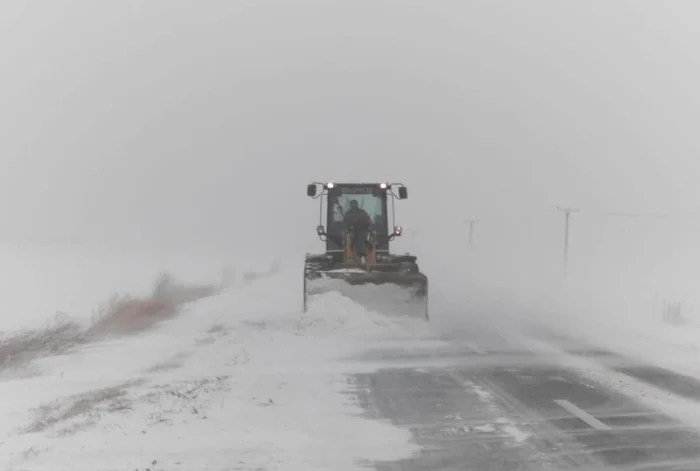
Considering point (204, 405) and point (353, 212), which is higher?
point (353, 212)

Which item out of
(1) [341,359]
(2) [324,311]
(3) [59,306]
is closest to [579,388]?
(1) [341,359]

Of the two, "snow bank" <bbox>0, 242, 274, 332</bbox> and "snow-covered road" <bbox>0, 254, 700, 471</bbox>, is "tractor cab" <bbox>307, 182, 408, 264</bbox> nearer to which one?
"snow-covered road" <bbox>0, 254, 700, 471</bbox>

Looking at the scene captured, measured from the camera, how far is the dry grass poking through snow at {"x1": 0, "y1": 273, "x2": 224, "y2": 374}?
12.9 metres

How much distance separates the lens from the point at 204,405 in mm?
7988

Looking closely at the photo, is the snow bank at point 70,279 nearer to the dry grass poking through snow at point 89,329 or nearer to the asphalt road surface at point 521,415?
the dry grass poking through snow at point 89,329

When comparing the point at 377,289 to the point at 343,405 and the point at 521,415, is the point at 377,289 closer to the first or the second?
the point at 343,405

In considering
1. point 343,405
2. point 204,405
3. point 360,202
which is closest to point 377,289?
point 360,202

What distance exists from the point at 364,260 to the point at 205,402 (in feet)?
31.7

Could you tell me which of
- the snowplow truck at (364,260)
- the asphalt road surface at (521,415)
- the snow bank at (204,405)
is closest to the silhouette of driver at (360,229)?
the snowplow truck at (364,260)

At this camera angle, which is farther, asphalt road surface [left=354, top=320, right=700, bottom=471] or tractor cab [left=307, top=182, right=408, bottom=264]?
tractor cab [left=307, top=182, right=408, bottom=264]

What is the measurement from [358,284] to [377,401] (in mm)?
7176

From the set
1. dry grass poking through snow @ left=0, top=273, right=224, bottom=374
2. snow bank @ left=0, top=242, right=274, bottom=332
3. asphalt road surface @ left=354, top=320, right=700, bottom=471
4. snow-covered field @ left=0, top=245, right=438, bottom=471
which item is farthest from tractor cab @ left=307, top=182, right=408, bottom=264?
asphalt road surface @ left=354, top=320, right=700, bottom=471

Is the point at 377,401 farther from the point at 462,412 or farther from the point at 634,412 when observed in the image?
the point at 634,412

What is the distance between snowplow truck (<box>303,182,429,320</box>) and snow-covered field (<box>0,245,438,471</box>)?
553 millimetres
